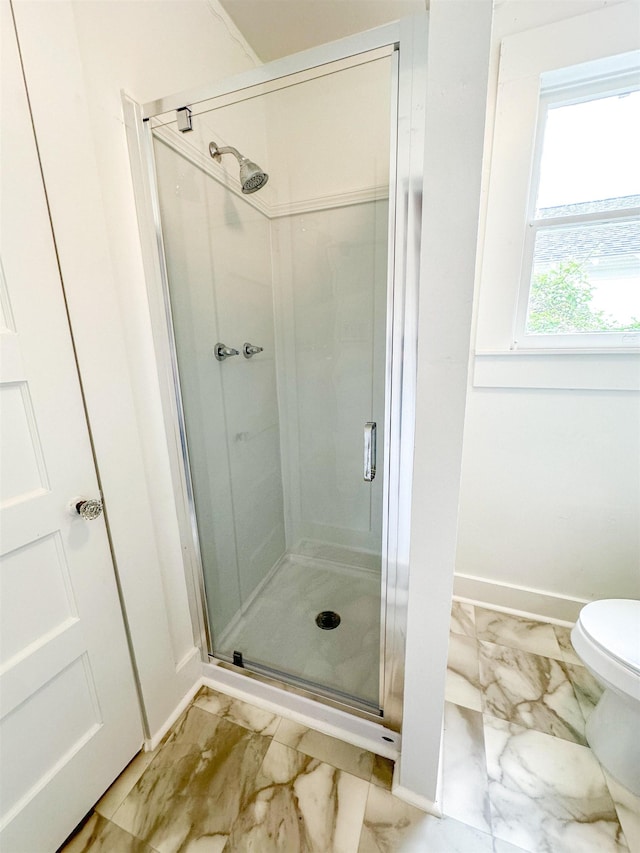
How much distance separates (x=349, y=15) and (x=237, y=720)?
2.71 meters

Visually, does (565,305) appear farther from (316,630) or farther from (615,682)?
(316,630)

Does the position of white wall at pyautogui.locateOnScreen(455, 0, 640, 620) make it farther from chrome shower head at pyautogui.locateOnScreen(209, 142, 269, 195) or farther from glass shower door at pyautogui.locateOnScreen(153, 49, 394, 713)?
chrome shower head at pyautogui.locateOnScreen(209, 142, 269, 195)

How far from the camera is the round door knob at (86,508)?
856mm

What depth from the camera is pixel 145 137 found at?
99 centimetres

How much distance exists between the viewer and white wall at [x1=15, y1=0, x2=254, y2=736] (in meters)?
0.76

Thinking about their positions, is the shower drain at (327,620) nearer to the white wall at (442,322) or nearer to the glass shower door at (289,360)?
the glass shower door at (289,360)

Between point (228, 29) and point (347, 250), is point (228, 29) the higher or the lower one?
the higher one

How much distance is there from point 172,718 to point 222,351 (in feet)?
4.51

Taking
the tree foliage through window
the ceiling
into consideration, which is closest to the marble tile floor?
the tree foliage through window

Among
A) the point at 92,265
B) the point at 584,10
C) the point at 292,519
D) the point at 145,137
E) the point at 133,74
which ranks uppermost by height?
the point at 584,10

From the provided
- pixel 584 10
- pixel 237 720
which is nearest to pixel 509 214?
pixel 584 10

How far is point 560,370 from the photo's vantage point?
52.8 inches

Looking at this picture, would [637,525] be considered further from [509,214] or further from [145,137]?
[145,137]

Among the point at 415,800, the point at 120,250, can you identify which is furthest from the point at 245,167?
the point at 415,800
